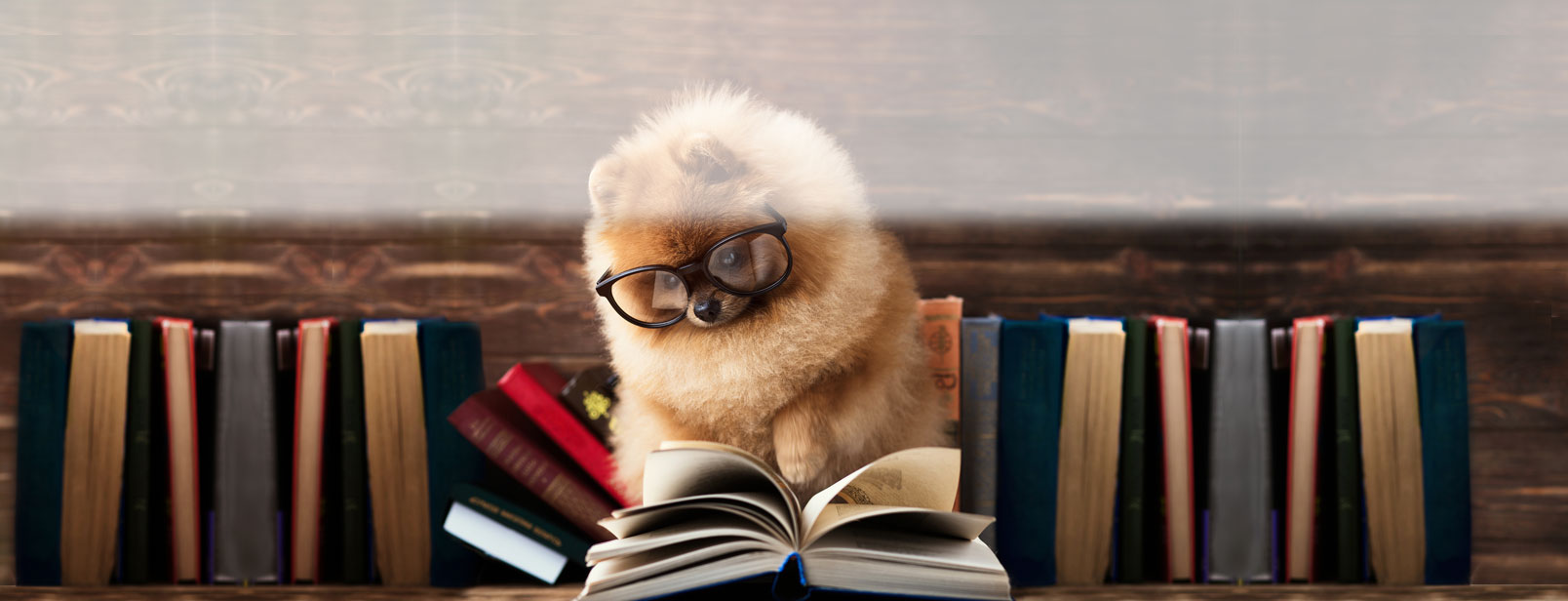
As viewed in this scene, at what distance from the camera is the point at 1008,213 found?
1.15m

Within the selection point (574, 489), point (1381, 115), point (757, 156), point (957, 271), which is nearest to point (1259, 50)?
point (1381, 115)

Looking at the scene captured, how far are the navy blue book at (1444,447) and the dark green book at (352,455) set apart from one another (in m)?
1.38

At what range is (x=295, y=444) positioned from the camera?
1054 millimetres

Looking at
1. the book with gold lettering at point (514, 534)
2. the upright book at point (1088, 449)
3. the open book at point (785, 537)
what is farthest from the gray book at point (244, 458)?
the upright book at point (1088, 449)

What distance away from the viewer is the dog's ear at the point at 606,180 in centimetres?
79

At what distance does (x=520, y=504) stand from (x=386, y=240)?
1.61ft

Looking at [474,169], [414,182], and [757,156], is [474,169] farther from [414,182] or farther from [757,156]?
[757,156]

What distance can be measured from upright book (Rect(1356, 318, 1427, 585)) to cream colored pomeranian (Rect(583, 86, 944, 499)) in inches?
24.7

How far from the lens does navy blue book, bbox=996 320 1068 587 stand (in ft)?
3.15

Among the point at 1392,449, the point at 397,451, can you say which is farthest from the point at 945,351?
the point at 397,451

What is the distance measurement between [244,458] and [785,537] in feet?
3.01

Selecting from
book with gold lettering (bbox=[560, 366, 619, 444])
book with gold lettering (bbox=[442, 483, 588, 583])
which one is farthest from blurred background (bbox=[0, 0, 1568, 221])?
book with gold lettering (bbox=[442, 483, 588, 583])

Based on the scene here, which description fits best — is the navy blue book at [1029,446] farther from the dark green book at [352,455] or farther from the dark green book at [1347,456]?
the dark green book at [352,455]

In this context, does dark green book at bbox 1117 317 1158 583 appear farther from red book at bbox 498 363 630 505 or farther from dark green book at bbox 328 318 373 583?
dark green book at bbox 328 318 373 583
